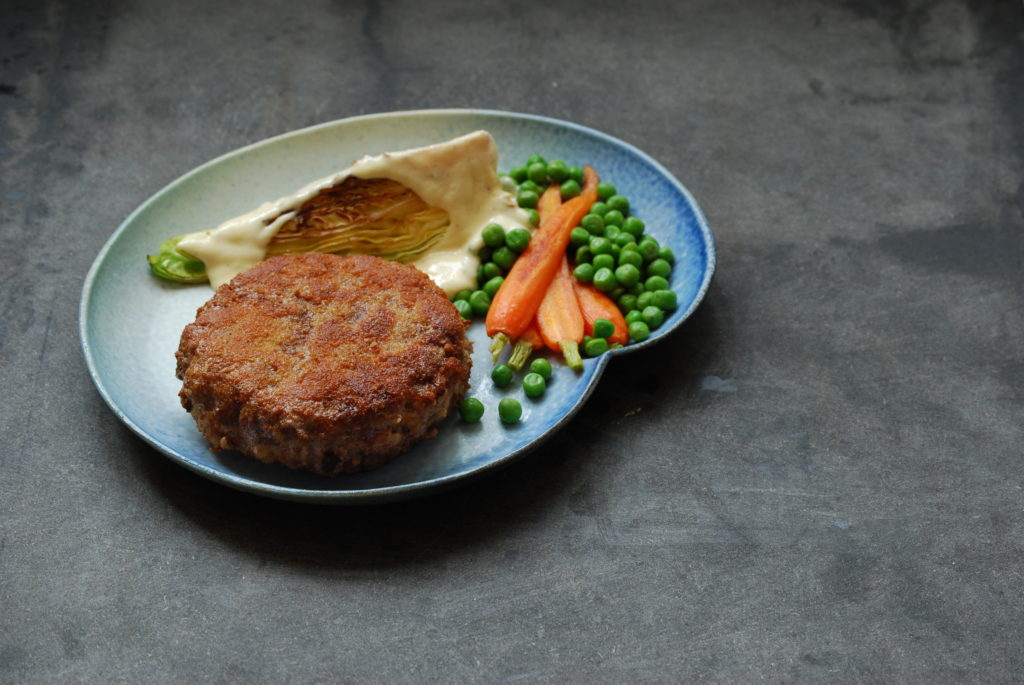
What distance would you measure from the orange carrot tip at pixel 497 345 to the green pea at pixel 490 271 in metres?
0.49

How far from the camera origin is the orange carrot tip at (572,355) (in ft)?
15.7

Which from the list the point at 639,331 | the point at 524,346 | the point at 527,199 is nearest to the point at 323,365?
the point at 524,346

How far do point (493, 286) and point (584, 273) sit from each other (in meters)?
0.48

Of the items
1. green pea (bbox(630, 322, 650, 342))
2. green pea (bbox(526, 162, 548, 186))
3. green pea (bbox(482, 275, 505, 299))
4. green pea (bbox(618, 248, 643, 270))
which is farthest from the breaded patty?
green pea (bbox(526, 162, 548, 186))

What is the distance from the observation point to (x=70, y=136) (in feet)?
21.7

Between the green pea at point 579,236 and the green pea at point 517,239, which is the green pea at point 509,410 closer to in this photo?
the green pea at point 517,239

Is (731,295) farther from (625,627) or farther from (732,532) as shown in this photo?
(625,627)

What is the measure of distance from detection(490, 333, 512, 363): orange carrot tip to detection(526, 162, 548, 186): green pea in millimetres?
1235

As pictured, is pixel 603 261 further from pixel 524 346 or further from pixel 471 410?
pixel 471 410

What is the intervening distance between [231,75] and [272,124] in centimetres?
69

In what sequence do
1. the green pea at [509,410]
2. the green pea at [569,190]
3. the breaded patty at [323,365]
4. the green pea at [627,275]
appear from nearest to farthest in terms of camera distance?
the breaded patty at [323,365], the green pea at [509,410], the green pea at [627,275], the green pea at [569,190]

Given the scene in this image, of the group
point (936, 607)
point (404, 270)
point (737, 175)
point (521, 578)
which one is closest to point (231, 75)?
point (404, 270)

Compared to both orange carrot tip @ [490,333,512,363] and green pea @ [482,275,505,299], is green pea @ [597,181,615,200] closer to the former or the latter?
green pea @ [482,275,505,299]

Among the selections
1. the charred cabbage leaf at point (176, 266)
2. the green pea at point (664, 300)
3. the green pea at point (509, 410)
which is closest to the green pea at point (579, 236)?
the green pea at point (664, 300)
